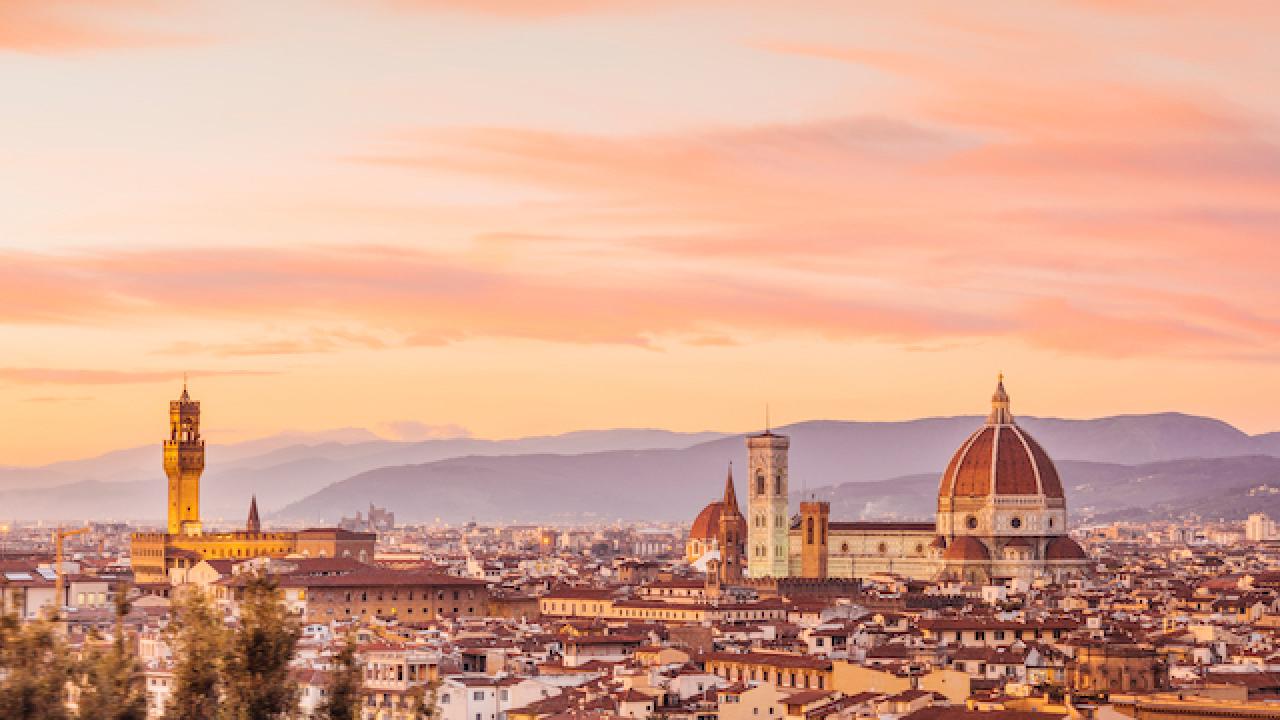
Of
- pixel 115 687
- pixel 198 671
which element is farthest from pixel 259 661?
pixel 115 687

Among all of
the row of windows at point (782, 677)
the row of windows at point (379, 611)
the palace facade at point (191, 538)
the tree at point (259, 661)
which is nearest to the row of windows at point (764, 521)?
the palace facade at point (191, 538)

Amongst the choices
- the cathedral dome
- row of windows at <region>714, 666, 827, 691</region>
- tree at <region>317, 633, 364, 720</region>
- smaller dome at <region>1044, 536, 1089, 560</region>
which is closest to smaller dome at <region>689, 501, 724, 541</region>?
the cathedral dome

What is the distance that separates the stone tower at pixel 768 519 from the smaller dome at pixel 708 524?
14353mm

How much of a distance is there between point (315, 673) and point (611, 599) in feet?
151

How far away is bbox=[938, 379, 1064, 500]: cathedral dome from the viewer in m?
124

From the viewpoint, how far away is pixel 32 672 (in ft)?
71.2

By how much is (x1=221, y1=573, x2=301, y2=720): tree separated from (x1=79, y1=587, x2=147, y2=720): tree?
2.74 feet

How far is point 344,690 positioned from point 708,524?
120254mm

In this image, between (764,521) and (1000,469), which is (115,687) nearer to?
(764,521)

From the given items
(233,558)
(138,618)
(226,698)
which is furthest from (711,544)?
(226,698)

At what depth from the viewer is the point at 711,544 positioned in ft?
462

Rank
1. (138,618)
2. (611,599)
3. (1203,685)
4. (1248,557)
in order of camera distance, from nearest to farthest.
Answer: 1. (1203,685)
2. (138,618)
3. (611,599)
4. (1248,557)

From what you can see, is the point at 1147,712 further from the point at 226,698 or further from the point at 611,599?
the point at 611,599

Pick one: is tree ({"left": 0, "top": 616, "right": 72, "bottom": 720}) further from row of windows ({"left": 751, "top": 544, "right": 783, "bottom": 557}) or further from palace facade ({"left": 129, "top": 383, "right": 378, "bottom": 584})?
row of windows ({"left": 751, "top": 544, "right": 783, "bottom": 557})
